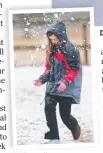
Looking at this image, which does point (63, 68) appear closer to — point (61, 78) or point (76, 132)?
point (61, 78)

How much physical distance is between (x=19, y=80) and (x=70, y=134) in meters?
0.14

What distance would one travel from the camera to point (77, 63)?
2.24 feet

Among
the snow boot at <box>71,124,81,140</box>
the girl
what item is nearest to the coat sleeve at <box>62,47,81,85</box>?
the girl


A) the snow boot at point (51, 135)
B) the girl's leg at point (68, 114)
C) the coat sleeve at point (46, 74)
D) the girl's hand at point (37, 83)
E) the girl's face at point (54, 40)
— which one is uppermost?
the girl's face at point (54, 40)

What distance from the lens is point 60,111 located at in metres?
0.69

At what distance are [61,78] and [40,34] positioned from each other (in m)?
0.09

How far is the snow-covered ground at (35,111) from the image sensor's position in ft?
2.25

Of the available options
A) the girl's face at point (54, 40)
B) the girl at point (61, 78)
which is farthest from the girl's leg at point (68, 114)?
the girl's face at point (54, 40)

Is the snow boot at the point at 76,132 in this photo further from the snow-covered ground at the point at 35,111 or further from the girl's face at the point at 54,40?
the girl's face at the point at 54,40

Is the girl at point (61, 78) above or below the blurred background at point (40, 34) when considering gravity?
below

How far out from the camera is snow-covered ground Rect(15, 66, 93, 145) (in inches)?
27.0

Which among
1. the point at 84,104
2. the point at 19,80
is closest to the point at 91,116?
the point at 84,104

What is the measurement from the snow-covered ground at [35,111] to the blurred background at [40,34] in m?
0.02

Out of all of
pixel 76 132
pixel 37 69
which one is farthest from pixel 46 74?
pixel 76 132
